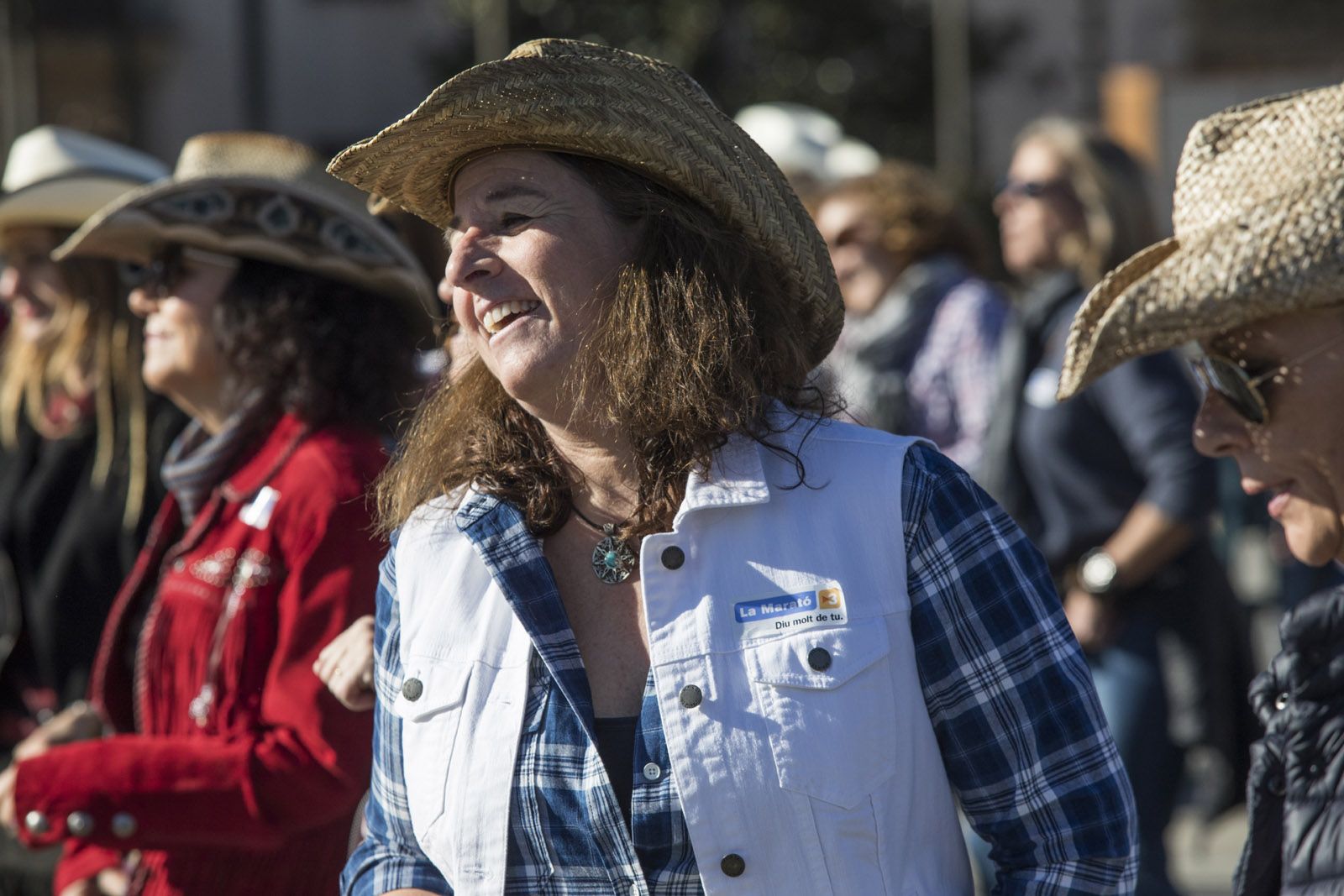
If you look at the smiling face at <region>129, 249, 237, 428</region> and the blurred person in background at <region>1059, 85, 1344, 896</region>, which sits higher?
the smiling face at <region>129, 249, 237, 428</region>

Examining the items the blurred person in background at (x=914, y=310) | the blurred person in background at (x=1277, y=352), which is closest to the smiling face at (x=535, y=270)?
the blurred person in background at (x=1277, y=352)

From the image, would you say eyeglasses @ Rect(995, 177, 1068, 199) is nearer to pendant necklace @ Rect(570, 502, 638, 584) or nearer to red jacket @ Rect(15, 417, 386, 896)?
red jacket @ Rect(15, 417, 386, 896)

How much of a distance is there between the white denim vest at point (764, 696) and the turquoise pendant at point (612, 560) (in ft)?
0.34

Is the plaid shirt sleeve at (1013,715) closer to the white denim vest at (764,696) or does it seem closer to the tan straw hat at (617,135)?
the white denim vest at (764,696)

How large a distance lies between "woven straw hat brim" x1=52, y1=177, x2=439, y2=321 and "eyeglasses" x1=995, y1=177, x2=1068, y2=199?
7.33ft

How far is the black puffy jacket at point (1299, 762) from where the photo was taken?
2102mm

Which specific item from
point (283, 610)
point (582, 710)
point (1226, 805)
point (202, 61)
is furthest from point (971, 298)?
point (202, 61)

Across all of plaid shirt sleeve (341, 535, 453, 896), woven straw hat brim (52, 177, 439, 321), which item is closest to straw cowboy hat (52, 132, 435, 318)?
woven straw hat brim (52, 177, 439, 321)

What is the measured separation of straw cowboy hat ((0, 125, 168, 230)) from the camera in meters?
4.12

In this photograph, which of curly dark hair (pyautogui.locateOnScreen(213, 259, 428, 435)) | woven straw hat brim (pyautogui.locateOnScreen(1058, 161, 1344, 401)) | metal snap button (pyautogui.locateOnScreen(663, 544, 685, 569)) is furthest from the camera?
curly dark hair (pyautogui.locateOnScreen(213, 259, 428, 435))

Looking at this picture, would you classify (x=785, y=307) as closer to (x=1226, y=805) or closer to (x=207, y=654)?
(x=207, y=654)

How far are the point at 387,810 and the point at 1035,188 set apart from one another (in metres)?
3.24

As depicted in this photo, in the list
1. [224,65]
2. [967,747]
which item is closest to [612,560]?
[967,747]

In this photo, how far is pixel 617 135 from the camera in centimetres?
224
